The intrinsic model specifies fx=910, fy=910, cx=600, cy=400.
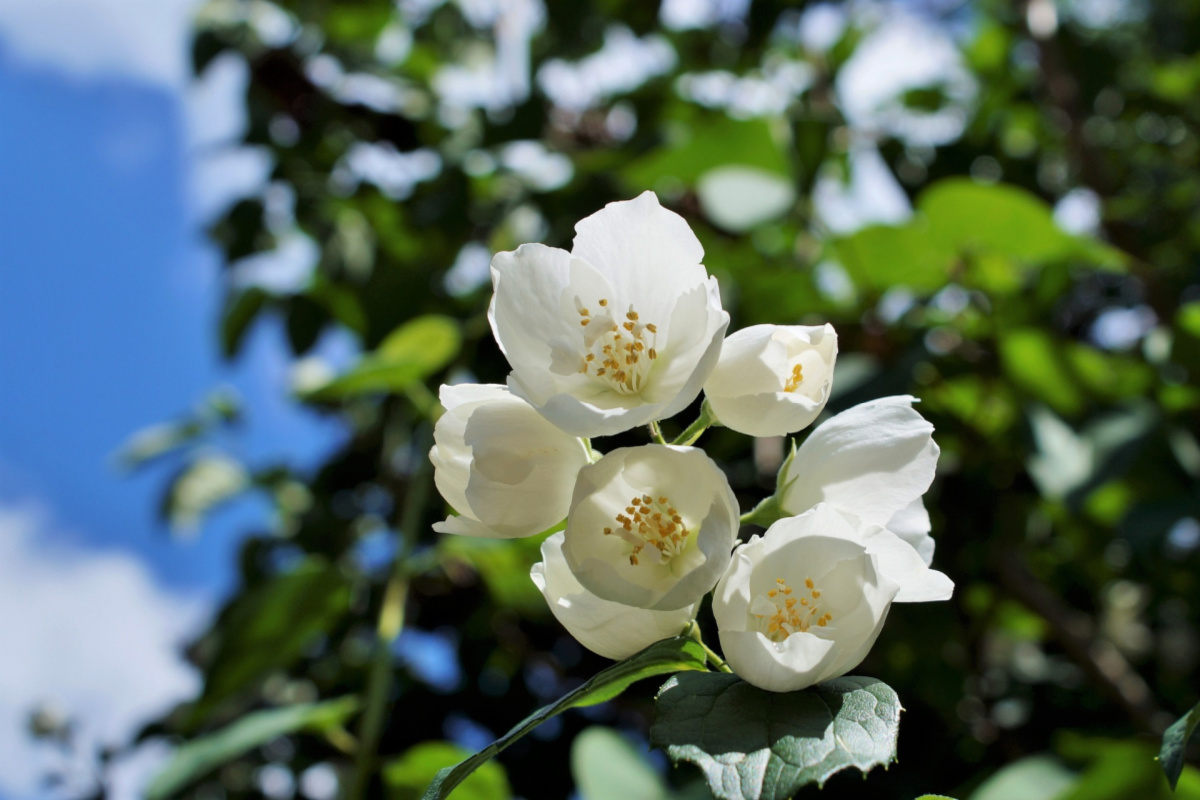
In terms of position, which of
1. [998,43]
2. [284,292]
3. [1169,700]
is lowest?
[1169,700]

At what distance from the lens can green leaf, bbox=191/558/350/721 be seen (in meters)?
1.34

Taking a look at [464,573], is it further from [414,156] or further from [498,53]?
[498,53]

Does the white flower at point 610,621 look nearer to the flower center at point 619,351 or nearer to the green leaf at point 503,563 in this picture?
the flower center at point 619,351

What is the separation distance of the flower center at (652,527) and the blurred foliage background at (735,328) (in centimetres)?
61

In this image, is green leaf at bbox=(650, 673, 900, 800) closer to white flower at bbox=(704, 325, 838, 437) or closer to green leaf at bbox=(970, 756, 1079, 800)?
white flower at bbox=(704, 325, 838, 437)

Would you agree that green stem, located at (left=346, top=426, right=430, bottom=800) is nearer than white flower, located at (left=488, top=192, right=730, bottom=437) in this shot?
No

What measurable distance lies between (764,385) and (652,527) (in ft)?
0.42

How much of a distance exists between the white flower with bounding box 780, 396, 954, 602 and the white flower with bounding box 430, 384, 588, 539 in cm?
17

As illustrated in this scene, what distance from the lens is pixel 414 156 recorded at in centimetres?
246

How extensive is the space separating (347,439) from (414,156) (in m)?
0.97

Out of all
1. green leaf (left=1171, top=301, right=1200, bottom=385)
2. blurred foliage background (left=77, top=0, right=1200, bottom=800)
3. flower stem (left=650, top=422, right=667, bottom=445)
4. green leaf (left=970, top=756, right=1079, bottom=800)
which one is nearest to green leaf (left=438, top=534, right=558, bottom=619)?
blurred foliage background (left=77, top=0, right=1200, bottom=800)

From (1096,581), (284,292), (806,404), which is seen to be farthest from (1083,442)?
(284,292)

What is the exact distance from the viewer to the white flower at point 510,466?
2.07 ft

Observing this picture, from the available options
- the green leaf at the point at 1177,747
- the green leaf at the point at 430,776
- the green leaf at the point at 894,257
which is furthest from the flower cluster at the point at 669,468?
the green leaf at the point at 894,257
